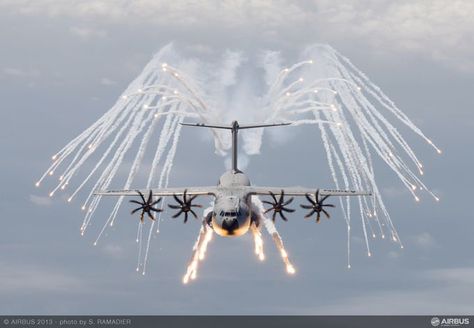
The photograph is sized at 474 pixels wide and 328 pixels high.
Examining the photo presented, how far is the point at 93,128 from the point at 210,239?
17.2 meters

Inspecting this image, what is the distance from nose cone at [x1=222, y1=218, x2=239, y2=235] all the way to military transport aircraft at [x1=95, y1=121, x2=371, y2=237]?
44mm

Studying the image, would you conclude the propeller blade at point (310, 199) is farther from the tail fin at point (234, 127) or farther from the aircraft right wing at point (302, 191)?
the tail fin at point (234, 127)

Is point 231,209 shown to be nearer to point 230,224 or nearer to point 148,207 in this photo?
point 230,224

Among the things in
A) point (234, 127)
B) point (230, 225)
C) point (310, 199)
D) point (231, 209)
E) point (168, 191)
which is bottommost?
point (230, 225)

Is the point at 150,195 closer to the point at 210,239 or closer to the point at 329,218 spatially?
the point at 210,239

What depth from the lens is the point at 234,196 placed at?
68.3 meters

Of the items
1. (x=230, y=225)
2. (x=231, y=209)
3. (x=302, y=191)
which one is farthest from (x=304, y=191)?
(x=230, y=225)

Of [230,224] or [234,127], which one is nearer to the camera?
[230,224]

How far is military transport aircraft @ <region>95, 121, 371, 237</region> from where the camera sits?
218 ft

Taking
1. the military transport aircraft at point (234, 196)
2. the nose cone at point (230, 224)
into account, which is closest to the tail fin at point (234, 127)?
the military transport aircraft at point (234, 196)

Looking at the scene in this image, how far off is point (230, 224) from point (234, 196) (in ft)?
13.6

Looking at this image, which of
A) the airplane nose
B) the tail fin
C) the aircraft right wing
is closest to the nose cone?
the airplane nose
